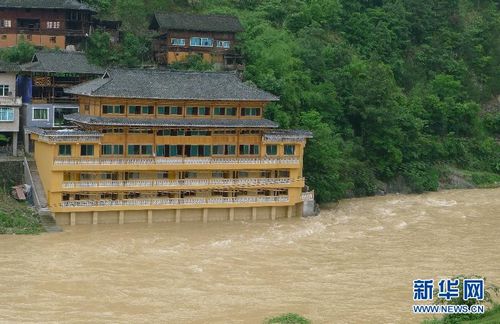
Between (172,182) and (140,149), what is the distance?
2.40 m

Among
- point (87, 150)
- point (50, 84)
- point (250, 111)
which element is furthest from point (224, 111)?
point (50, 84)

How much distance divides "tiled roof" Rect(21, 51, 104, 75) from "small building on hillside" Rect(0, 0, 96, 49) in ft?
21.6

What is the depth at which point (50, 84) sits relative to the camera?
49.6 m

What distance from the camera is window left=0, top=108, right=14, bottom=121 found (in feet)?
155

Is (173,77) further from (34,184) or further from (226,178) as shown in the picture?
(34,184)

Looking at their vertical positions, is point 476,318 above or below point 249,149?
below

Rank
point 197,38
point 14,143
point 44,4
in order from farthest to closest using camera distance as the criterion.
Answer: point 197,38
point 44,4
point 14,143

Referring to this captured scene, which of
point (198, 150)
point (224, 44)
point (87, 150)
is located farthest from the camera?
point (224, 44)

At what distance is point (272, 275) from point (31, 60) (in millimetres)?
25870

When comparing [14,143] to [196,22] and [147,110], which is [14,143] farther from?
[196,22]

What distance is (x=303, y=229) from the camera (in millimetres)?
43375

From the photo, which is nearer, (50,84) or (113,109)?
(113,109)

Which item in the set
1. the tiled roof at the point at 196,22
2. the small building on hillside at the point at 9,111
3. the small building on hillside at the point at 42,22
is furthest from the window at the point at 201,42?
the small building on hillside at the point at 9,111

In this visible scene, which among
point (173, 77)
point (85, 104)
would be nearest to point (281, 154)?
point (173, 77)
